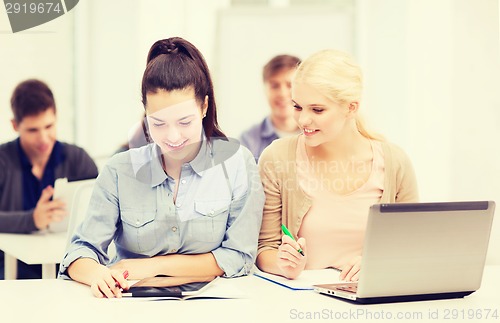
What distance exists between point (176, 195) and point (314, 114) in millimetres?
416

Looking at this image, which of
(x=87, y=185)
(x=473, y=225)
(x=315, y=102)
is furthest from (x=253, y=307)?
(x=87, y=185)

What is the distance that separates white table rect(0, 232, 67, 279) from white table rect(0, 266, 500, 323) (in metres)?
0.94

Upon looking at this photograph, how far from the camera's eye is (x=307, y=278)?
1.75 m

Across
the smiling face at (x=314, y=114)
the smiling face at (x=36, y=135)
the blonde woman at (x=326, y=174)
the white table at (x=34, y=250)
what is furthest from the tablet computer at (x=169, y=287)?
the smiling face at (x=36, y=135)

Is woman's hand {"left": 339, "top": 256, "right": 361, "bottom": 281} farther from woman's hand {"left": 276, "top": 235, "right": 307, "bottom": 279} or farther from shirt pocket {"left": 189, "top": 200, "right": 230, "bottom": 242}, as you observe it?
shirt pocket {"left": 189, "top": 200, "right": 230, "bottom": 242}

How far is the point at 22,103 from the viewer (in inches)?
135

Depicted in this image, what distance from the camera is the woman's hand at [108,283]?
154 cm

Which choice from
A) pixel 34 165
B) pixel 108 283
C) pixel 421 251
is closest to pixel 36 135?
pixel 34 165

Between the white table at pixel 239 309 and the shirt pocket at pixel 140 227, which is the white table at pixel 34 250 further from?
the white table at pixel 239 309

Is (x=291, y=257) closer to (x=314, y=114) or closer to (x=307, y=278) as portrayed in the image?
(x=307, y=278)

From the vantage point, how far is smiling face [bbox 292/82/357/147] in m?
1.88

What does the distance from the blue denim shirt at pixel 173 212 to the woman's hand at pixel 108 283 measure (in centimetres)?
14

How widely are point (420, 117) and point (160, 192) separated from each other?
2.70 m

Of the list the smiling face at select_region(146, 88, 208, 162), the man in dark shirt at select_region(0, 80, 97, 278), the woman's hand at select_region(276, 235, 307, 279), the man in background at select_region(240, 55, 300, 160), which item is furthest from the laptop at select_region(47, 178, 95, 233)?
the woman's hand at select_region(276, 235, 307, 279)
